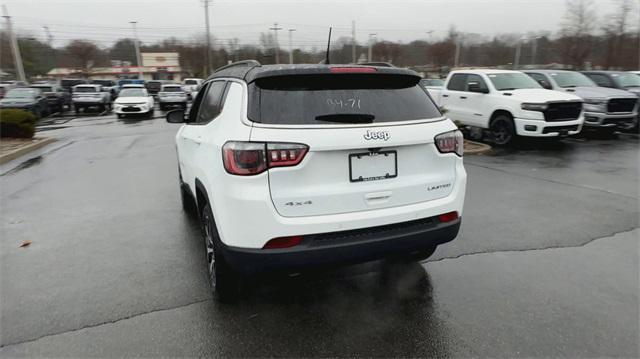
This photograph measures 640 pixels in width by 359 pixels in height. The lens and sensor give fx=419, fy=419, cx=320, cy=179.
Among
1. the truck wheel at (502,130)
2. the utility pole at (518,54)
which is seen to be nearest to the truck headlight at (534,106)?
the truck wheel at (502,130)

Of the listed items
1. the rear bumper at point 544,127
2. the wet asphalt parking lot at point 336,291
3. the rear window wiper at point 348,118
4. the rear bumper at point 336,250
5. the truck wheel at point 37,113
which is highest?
the rear window wiper at point 348,118

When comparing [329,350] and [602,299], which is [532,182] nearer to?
[602,299]

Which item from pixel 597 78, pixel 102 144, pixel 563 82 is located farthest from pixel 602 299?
pixel 597 78

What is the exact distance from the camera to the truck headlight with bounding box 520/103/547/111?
9.92 metres

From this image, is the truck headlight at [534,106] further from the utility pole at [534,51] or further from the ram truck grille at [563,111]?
the utility pole at [534,51]

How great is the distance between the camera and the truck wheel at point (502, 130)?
10.5 metres

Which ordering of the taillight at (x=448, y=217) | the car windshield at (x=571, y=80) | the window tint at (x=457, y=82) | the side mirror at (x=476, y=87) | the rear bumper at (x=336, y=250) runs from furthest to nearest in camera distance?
the car windshield at (x=571, y=80)
the window tint at (x=457, y=82)
the side mirror at (x=476, y=87)
the taillight at (x=448, y=217)
the rear bumper at (x=336, y=250)

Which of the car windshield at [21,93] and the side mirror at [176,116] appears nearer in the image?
the side mirror at [176,116]

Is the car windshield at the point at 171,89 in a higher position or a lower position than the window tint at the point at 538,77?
lower

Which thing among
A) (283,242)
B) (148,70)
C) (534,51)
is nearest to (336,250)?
(283,242)

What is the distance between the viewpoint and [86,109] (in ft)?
89.6

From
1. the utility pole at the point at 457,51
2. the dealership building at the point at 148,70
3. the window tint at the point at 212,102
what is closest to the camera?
the window tint at the point at 212,102

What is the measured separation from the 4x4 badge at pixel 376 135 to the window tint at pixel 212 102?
124 centimetres

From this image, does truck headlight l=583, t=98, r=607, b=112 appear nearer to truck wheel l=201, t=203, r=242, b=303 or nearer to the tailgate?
the tailgate
